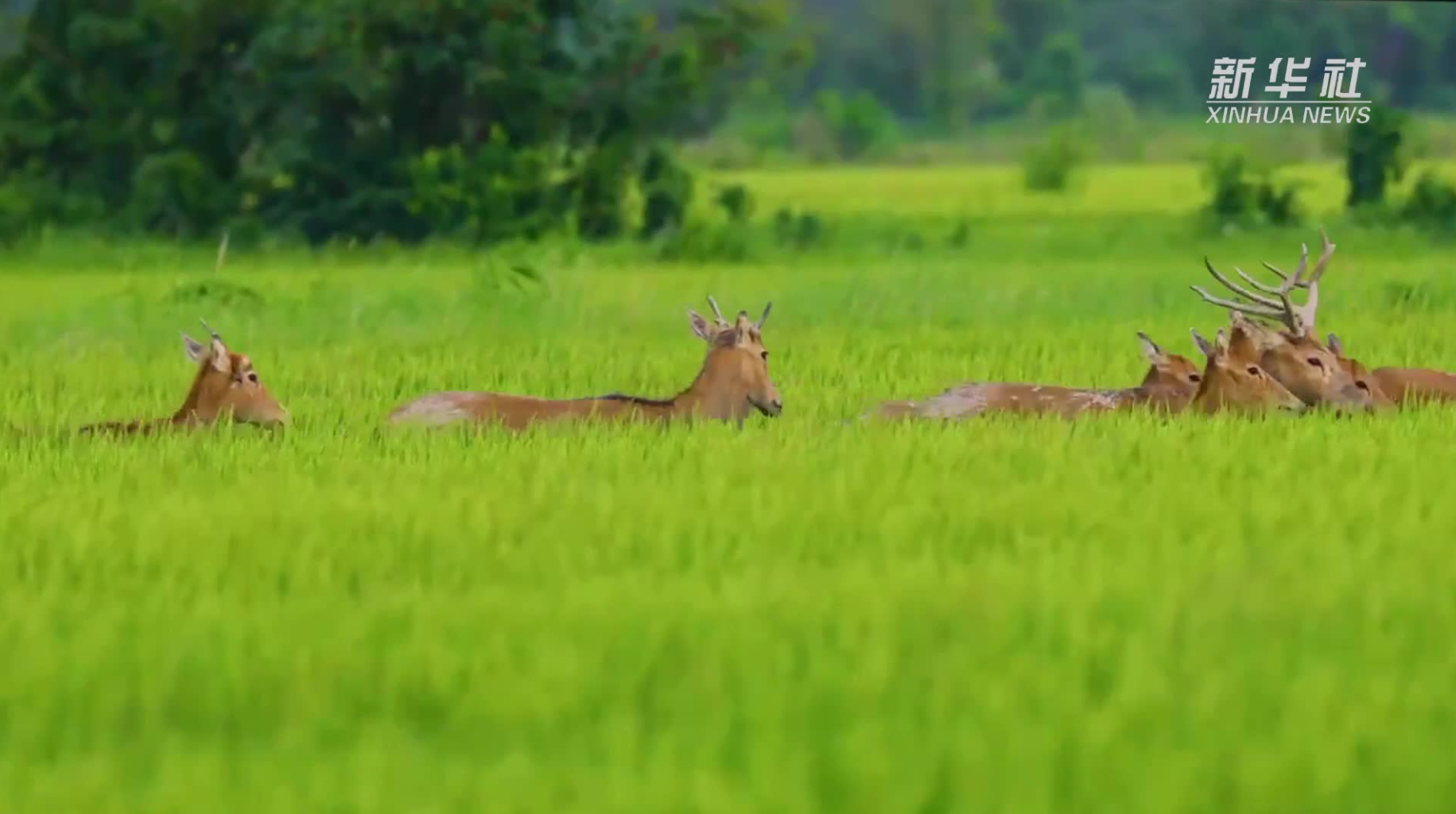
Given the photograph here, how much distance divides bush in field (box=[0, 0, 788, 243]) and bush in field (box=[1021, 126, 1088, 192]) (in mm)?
8353

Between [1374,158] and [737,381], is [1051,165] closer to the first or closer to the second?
[1374,158]

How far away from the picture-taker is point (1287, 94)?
113 ft

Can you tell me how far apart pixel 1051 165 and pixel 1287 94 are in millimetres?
3597

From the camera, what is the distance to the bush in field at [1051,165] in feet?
108

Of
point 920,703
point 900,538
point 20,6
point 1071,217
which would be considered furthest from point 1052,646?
point 20,6

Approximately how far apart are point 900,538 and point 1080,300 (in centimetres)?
999

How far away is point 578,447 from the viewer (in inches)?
349

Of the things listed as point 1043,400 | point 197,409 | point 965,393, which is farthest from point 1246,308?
point 197,409

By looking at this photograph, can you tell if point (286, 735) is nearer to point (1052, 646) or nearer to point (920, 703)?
point (920, 703)

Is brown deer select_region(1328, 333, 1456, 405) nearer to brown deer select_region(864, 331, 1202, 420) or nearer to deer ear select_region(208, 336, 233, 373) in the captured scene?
brown deer select_region(864, 331, 1202, 420)

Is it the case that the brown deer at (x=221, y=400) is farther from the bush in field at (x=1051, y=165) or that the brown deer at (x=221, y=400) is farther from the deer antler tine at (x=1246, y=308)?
the bush in field at (x=1051, y=165)

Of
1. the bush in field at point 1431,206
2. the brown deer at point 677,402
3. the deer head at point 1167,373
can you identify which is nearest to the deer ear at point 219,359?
the brown deer at point 677,402

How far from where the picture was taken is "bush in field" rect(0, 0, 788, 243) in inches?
911

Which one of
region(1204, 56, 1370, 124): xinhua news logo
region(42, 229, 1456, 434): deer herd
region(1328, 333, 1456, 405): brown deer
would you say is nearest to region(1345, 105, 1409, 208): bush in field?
region(1204, 56, 1370, 124): xinhua news logo
